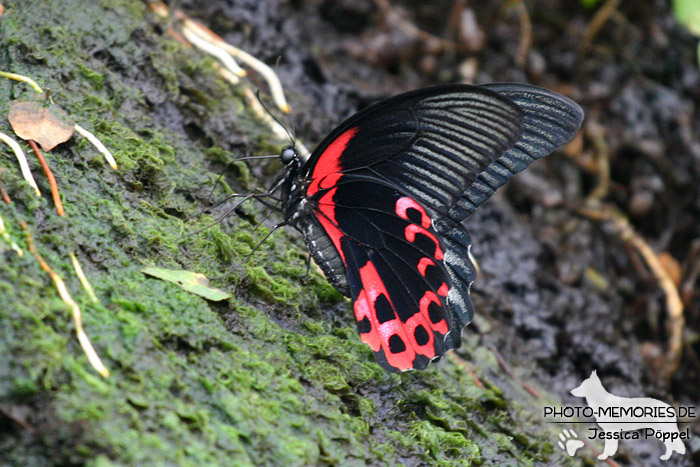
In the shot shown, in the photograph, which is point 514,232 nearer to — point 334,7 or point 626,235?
point 626,235

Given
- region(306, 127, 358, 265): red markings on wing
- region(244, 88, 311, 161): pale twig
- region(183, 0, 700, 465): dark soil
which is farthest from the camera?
region(183, 0, 700, 465): dark soil

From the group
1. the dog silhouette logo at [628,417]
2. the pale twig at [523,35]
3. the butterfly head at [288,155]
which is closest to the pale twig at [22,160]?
the butterfly head at [288,155]

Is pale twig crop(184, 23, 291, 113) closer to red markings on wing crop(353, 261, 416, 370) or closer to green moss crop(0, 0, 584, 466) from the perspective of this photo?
green moss crop(0, 0, 584, 466)

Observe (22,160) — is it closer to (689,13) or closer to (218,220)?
(218,220)

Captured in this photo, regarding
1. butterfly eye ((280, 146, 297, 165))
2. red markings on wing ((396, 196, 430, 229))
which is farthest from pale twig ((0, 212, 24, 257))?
red markings on wing ((396, 196, 430, 229))

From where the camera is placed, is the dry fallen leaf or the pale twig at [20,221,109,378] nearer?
the pale twig at [20,221,109,378]

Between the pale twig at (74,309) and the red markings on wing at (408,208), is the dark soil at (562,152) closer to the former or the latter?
the red markings on wing at (408,208)
